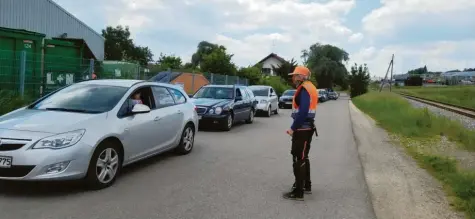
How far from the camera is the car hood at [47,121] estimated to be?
18.3 ft

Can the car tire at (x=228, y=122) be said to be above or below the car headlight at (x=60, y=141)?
below

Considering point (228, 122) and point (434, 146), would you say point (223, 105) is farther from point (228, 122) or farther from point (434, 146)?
point (434, 146)

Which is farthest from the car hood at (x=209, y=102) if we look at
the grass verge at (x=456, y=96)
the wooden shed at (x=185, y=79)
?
the grass verge at (x=456, y=96)

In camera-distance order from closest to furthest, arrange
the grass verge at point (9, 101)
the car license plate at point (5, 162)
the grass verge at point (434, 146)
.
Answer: the car license plate at point (5, 162), the grass verge at point (434, 146), the grass verge at point (9, 101)

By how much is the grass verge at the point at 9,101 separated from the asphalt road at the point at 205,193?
15.3 feet

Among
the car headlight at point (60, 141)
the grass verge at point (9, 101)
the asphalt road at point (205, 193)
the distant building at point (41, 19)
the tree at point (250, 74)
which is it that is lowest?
Answer: the asphalt road at point (205, 193)

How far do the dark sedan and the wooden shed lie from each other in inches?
219

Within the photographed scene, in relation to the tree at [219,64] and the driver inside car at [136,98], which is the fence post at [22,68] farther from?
the tree at [219,64]

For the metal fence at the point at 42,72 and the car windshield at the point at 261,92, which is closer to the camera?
the metal fence at the point at 42,72

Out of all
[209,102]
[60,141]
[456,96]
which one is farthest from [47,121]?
[456,96]

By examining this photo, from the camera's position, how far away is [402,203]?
19.1 ft

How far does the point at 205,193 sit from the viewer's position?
5.98 metres

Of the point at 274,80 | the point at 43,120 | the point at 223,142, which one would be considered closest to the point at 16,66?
the point at 223,142

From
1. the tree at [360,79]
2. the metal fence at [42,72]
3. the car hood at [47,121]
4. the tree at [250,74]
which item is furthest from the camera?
the tree at [360,79]
